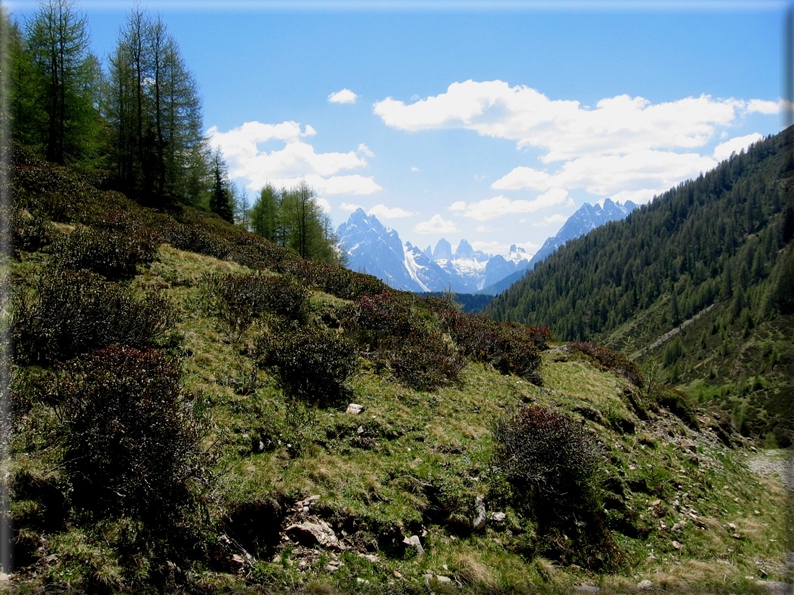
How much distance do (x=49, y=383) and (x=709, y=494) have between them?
17.2 m

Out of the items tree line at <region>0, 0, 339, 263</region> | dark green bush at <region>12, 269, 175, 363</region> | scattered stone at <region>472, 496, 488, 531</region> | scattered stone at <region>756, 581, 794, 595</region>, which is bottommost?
scattered stone at <region>756, 581, 794, 595</region>

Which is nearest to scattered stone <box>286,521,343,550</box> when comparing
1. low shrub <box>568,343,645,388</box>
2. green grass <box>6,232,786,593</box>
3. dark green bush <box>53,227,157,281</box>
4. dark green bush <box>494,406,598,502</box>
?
green grass <box>6,232,786,593</box>

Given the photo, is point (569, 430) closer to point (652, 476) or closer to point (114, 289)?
point (652, 476)

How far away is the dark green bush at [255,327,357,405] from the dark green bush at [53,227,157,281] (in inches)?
216

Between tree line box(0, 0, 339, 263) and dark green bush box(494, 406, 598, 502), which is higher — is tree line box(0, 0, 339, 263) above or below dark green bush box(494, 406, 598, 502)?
above

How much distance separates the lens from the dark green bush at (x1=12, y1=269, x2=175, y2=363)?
24.6 feet

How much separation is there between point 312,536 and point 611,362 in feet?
A: 74.8

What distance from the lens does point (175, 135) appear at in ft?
124

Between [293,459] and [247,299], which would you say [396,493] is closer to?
[293,459]

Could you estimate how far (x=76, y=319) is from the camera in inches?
321

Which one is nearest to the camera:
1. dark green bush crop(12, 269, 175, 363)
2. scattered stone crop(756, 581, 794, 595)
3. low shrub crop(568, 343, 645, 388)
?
dark green bush crop(12, 269, 175, 363)

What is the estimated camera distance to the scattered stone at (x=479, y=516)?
24.9ft

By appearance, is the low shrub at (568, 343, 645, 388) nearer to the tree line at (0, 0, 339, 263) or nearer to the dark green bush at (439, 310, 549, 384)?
the dark green bush at (439, 310, 549, 384)

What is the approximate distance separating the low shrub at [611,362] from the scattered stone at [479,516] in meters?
17.4
